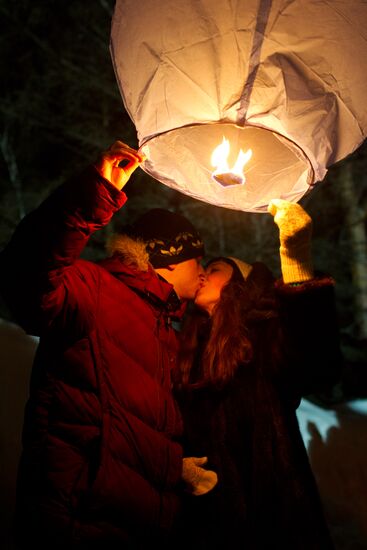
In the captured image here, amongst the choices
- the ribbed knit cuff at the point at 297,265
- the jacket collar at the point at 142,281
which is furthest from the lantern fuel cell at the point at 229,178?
the jacket collar at the point at 142,281

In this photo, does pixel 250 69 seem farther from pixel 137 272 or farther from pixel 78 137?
pixel 78 137

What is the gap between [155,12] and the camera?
4.54 ft

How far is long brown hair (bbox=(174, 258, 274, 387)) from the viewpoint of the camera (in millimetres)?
2246

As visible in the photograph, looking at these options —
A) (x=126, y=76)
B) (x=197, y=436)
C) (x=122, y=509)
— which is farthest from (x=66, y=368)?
(x=126, y=76)

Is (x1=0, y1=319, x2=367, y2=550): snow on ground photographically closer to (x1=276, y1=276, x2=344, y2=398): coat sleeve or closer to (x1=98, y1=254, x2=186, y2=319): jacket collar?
(x1=276, y1=276, x2=344, y2=398): coat sleeve

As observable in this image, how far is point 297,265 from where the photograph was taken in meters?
1.85

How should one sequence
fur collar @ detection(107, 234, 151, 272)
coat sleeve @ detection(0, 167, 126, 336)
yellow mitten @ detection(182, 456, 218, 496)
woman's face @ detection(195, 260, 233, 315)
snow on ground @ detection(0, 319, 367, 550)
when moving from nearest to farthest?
coat sleeve @ detection(0, 167, 126, 336), yellow mitten @ detection(182, 456, 218, 496), fur collar @ detection(107, 234, 151, 272), woman's face @ detection(195, 260, 233, 315), snow on ground @ detection(0, 319, 367, 550)

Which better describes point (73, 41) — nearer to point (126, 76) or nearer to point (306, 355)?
point (126, 76)

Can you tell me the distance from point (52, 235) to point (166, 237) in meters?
1.31

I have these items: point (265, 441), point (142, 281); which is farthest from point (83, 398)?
point (265, 441)

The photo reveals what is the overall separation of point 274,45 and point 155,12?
42 centimetres

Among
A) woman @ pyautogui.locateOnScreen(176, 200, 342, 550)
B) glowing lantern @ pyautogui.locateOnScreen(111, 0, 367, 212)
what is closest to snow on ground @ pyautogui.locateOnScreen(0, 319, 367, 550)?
woman @ pyautogui.locateOnScreen(176, 200, 342, 550)

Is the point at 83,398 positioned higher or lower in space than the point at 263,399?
higher

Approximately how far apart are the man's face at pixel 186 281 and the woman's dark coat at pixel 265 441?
52 cm
